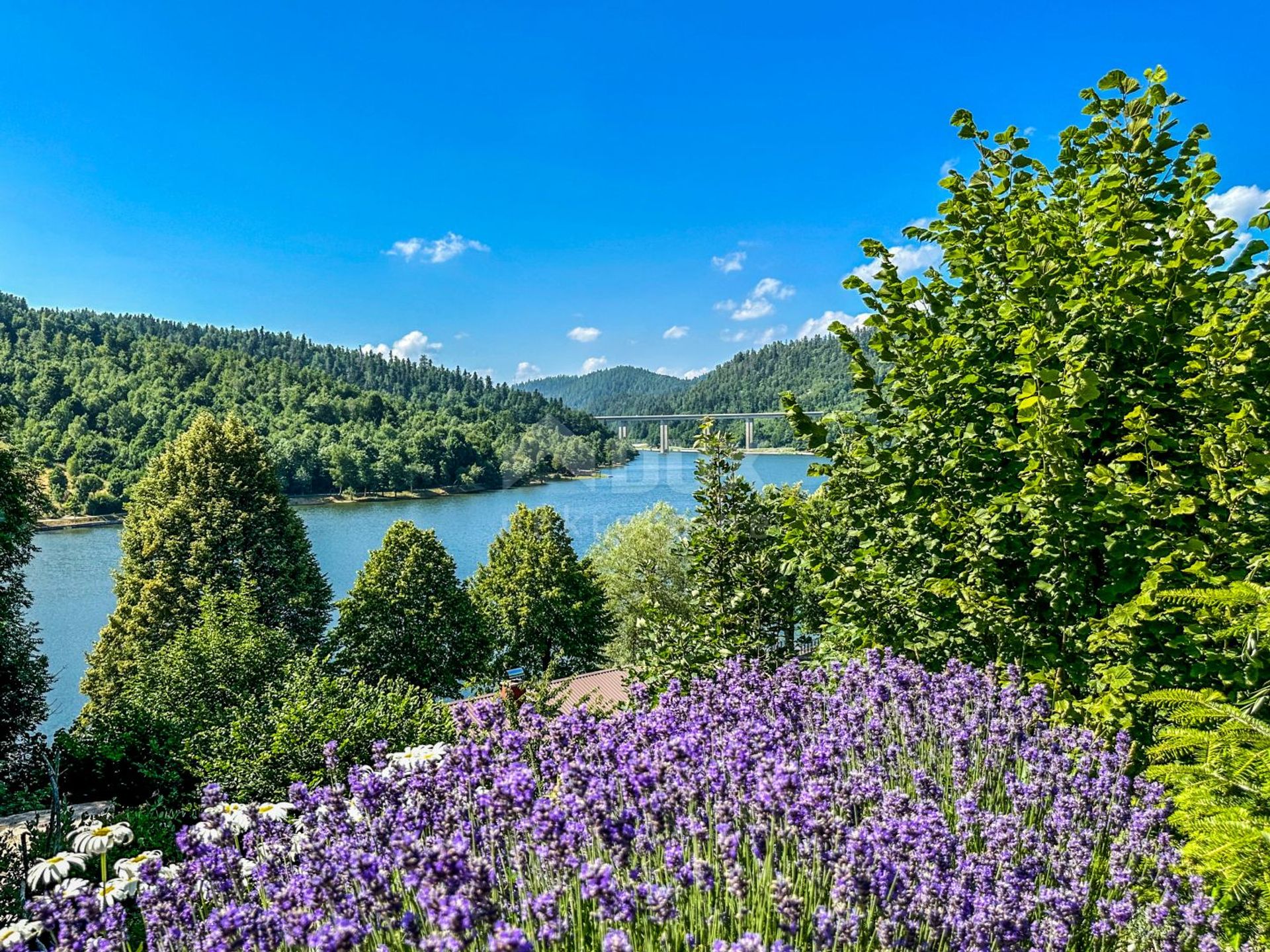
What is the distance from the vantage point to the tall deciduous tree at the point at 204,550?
21672mm

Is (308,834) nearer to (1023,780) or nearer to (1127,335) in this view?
(1023,780)

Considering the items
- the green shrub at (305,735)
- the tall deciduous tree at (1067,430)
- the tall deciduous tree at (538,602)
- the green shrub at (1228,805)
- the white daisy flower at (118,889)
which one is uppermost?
the tall deciduous tree at (1067,430)

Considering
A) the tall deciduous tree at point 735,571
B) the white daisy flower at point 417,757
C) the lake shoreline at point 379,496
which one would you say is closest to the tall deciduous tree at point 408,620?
the tall deciduous tree at point 735,571

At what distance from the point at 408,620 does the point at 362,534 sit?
35612 mm

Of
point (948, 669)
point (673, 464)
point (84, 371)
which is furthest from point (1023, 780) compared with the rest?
point (84, 371)

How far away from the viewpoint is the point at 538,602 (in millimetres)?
27391

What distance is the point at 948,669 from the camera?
4.25 meters

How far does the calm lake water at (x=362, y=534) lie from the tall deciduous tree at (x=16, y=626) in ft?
17.9

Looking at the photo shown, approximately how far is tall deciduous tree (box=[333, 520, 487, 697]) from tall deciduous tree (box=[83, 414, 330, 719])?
188 centimetres

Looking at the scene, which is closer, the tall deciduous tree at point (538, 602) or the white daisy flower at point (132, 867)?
the white daisy flower at point (132, 867)

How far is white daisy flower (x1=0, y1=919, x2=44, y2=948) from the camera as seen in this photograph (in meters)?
2.61

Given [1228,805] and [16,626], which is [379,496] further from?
[1228,805]

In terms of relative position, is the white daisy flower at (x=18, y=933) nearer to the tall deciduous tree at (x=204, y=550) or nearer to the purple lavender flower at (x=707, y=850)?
the purple lavender flower at (x=707, y=850)

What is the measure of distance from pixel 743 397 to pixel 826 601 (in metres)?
159
